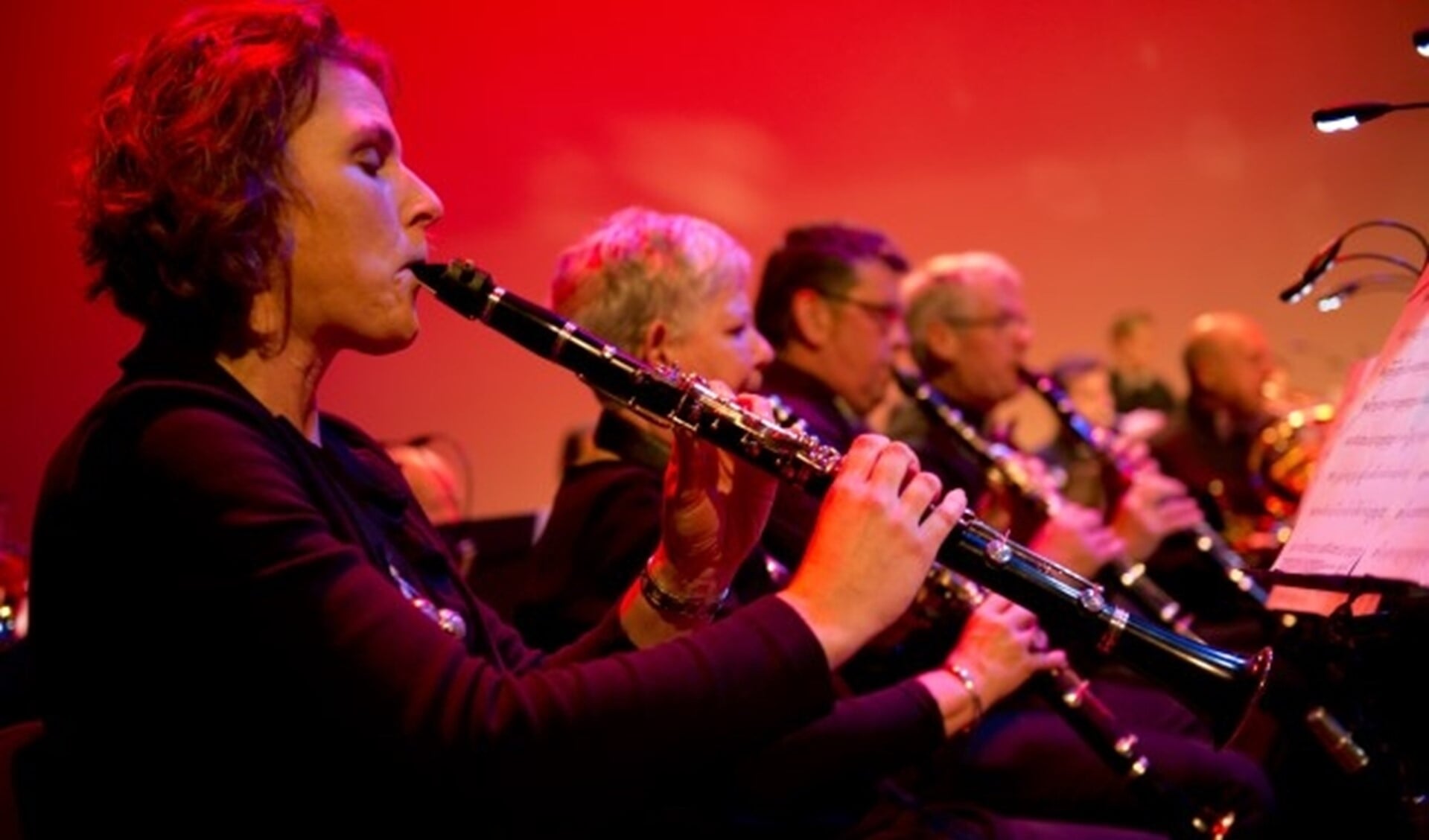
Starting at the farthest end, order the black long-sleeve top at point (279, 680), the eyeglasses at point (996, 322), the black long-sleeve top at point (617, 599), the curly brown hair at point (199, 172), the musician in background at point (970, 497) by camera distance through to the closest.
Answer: the eyeglasses at point (996, 322), the musician in background at point (970, 497), the black long-sleeve top at point (617, 599), the curly brown hair at point (199, 172), the black long-sleeve top at point (279, 680)

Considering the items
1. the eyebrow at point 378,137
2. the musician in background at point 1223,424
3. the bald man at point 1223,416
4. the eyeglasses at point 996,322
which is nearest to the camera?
the eyebrow at point 378,137

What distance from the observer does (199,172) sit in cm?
149

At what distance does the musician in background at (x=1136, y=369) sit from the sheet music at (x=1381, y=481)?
16.7 ft

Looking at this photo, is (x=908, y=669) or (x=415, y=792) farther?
(x=908, y=669)

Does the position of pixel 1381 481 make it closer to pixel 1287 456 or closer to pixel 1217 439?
pixel 1287 456

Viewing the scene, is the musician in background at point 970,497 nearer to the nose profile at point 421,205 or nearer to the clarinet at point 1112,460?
the clarinet at point 1112,460

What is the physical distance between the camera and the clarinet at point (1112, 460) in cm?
400

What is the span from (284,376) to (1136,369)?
6.12 m

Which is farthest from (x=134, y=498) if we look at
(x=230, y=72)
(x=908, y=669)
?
(x=908, y=669)

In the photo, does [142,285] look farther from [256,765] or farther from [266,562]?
[256,765]

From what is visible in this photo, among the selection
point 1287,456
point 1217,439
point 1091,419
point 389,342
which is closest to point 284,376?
point 389,342

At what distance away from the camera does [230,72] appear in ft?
4.98

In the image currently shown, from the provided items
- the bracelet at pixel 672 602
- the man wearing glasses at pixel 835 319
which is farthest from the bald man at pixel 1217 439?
the bracelet at pixel 672 602

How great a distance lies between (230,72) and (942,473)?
2692 millimetres
